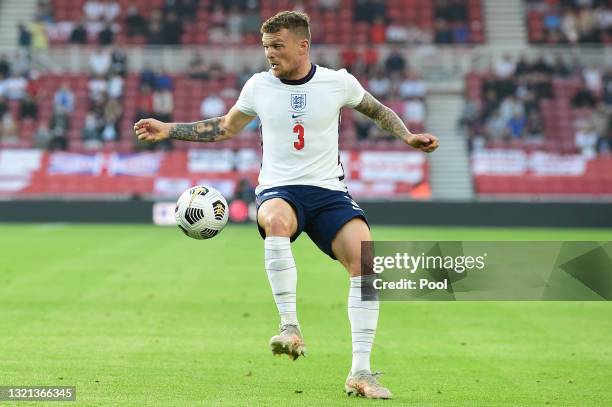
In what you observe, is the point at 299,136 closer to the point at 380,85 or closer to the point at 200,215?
the point at 200,215

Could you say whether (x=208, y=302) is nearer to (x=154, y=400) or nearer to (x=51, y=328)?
(x=51, y=328)

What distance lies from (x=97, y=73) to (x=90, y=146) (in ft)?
9.46

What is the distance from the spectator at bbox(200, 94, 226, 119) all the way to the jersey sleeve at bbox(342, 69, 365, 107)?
2518 centimetres

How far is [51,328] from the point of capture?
34.0 feet

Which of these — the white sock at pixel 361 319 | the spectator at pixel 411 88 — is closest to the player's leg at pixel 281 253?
the white sock at pixel 361 319

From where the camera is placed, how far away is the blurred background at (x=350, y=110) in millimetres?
31031

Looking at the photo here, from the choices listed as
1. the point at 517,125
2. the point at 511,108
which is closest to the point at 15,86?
the point at 511,108

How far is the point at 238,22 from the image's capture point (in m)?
36.0

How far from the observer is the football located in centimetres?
776

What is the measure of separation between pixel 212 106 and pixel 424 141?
25.8m

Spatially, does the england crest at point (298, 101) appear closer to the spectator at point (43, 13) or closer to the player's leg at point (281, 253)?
the player's leg at point (281, 253)

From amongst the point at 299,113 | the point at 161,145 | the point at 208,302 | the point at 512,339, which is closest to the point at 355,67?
the point at 161,145

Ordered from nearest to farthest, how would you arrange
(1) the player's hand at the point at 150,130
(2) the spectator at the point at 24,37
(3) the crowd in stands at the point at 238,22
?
(1) the player's hand at the point at 150,130 < (2) the spectator at the point at 24,37 < (3) the crowd in stands at the point at 238,22

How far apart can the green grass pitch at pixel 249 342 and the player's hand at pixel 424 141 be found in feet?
5.24
